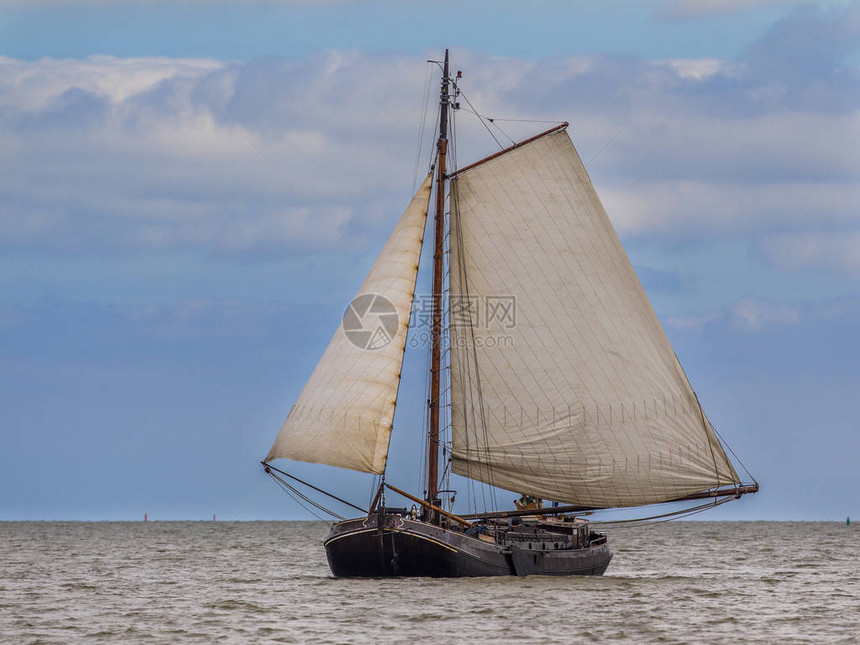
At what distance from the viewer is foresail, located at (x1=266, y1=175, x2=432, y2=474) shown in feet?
149

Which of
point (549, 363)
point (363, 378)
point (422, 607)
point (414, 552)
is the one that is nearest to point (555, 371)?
point (549, 363)

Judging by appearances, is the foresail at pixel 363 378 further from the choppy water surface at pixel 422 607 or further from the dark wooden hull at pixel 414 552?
the choppy water surface at pixel 422 607

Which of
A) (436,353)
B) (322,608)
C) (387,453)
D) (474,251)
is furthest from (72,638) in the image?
(474,251)

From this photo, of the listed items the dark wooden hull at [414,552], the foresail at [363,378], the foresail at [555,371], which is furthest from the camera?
the foresail at [555,371]

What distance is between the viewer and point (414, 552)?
45.2m

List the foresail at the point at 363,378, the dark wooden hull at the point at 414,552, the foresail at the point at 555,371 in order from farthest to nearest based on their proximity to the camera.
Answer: the foresail at the point at 555,371
the foresail at the point at 363,378
the dark wooden hull at the point at 414,552

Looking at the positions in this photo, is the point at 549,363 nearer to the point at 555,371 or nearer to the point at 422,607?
the point at 555,371

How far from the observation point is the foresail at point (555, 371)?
5047 centimetres

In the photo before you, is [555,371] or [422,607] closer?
[422,607]

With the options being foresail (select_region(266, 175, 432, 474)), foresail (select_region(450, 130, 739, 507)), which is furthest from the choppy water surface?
foresail (select_region(266, 175, 432, 474))

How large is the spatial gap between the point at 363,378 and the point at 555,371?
8.65 metres

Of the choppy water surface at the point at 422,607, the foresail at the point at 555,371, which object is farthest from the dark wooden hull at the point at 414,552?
the foresail at the point at 555,371

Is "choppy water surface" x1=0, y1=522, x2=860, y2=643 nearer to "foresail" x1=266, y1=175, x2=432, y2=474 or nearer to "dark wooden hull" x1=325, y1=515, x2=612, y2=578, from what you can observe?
"dark wooden hull" x1=325, y1=515, x2=612, y2=578

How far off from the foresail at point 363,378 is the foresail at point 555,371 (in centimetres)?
382
